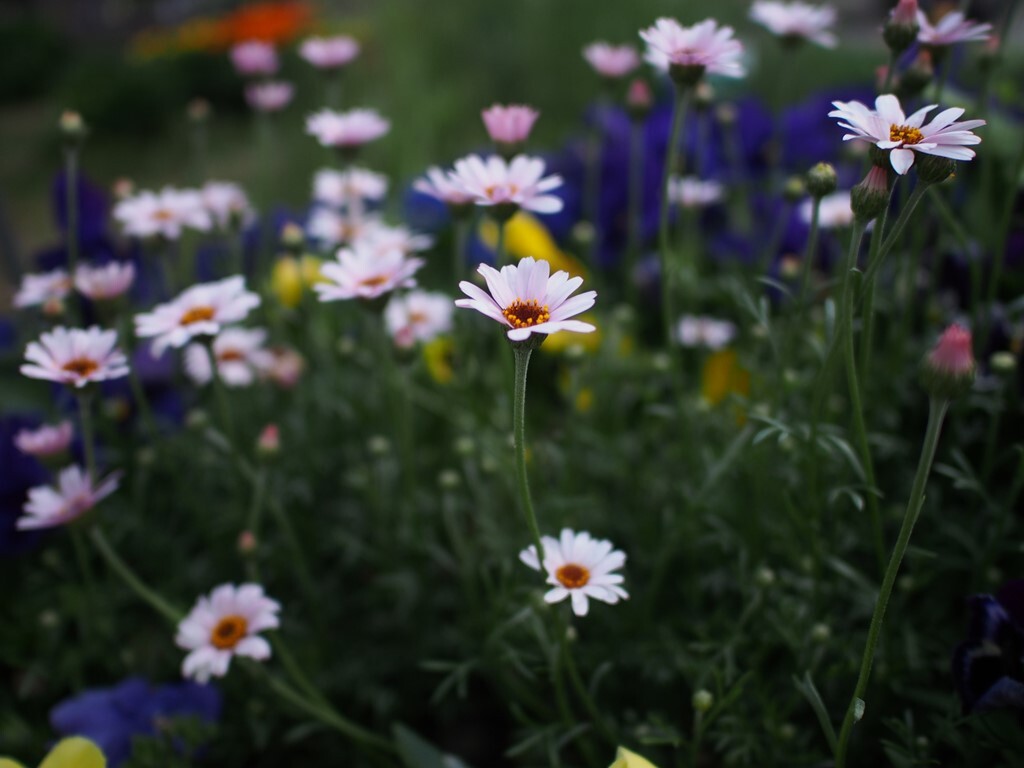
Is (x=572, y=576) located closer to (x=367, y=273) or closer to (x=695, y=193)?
(x=367, y=273)

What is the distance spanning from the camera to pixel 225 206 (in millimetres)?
1024

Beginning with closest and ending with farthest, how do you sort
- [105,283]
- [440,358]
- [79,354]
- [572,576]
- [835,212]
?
[572,576]
[79,354]
[105,283]
[835,212]
[440,358]

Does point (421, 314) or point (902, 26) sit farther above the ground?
point (902, 26)

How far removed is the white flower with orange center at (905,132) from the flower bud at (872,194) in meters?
0.01

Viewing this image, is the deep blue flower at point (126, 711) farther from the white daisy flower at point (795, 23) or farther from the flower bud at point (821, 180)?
the white daisy flower at point (795, 23)

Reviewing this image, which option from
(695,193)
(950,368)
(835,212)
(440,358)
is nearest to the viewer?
(950,368)

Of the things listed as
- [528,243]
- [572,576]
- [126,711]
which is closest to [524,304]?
[572,576]

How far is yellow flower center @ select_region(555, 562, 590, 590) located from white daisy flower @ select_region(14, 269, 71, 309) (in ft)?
1.76

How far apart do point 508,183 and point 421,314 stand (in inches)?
13.6

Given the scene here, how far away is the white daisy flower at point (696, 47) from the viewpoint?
64 centimetres

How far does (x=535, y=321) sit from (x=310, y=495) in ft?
1.62

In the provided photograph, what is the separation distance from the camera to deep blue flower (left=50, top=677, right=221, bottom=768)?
0.76 m

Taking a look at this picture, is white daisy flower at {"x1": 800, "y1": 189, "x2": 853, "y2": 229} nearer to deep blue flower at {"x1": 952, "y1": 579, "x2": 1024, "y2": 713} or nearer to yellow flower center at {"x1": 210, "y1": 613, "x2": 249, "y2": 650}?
deep blue flower at {"x1": 952, "y1": 579, "x2": 1024, "y2": 713}

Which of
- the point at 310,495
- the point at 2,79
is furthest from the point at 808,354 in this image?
the point at 2,79
